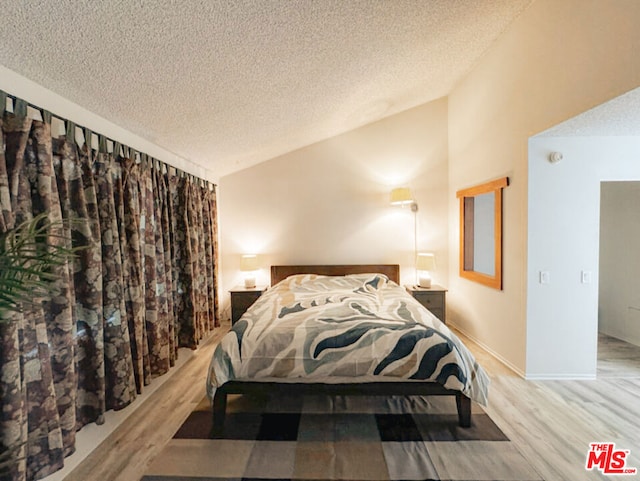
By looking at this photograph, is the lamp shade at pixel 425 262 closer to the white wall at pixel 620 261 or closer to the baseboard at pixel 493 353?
the baseboard at pixel 493 353

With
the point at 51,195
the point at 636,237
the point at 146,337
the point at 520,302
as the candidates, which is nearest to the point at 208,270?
the point at 146,337

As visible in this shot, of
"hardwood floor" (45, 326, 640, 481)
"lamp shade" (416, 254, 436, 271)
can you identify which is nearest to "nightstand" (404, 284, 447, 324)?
"lamp shade" (416, 254, 436, 271)

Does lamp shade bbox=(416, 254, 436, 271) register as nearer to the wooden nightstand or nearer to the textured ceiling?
the textured ceiling

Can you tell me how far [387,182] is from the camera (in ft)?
14.5

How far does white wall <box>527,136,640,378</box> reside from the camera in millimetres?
2688

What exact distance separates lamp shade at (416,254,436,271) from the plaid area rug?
187 centimetres

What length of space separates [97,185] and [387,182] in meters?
3.53

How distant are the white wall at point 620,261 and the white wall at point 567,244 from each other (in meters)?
1.25

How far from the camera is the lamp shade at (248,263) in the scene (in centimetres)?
405

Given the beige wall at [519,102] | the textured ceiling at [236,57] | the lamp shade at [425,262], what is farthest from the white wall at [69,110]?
the beige wall at [519,102]

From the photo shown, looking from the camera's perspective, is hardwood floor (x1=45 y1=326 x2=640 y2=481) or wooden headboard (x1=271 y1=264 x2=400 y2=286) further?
wooden headboard (x1=271 y1=264 x2=400 y2=286)

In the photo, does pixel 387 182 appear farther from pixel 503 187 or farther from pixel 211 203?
pixel 211 203

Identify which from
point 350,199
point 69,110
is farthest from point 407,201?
point 69,110

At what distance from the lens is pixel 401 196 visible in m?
4.09
